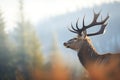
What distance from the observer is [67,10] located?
562 ft

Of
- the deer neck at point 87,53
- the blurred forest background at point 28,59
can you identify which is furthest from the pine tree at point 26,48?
the deer neck at point 87,53

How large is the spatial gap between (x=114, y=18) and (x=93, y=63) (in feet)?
390

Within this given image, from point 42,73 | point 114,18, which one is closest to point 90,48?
point 42,73

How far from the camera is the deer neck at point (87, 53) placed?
14172 mm

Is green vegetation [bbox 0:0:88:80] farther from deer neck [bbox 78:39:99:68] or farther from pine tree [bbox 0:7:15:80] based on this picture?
deer neck [bbox 78:39:99:68]

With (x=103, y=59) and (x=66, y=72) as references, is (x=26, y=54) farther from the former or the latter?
(x=103, y=59)

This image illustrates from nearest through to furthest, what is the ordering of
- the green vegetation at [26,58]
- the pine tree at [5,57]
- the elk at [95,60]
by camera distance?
the elk at [95,60]
the green vegetation at [26,58]
the pine tree at [5,57]

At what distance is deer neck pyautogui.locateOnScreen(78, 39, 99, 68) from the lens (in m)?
14.2

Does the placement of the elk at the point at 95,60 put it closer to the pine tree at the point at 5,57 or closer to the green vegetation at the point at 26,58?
the green vegetation at the point at 26,58

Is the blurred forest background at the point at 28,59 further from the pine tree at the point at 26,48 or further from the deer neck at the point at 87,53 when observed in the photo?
the deer neck at the point at 87,53

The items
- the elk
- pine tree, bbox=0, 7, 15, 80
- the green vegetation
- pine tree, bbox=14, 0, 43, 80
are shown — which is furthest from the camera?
pine tree, bbox=14, 0, 43, 80

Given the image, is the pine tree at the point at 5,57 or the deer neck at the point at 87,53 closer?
the deer neck at the point at 87,53

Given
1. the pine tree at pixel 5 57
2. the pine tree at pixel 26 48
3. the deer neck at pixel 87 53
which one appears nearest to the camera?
the deer neck at pixel 87 53

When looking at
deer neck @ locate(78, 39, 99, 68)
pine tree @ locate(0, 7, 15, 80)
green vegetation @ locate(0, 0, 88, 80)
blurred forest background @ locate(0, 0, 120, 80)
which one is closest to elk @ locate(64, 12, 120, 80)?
deer neck @ locate(78, 39, 99, 68)
